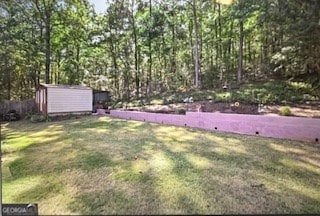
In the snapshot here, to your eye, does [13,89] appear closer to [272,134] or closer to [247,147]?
[247,147]

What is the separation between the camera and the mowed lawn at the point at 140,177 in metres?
1.21

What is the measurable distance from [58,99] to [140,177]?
137 centimetres

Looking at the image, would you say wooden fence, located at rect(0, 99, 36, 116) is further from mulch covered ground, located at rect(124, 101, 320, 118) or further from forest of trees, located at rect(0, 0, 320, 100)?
mulch covered ground, located at rect(124, 101, 320, 118)

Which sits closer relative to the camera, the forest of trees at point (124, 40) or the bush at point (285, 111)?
the forest of trees at point (124, 40)

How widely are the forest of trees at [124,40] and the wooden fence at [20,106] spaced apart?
0.05 meters

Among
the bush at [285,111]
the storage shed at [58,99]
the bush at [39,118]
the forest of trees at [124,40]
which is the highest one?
the forest of trees at [124,40]

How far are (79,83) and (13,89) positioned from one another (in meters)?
1.57

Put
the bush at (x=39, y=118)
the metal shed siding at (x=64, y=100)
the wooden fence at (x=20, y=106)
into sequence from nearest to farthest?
the wooden fence at (x=20, y=106) → the bush at (x=39, y=118) → the metal shed siding at (x=64, y=100)

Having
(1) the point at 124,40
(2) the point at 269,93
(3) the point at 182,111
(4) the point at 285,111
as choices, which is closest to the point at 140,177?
(1) the point at 124,40

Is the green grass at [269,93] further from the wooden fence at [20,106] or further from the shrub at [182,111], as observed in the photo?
the wooden fence at [20,106]

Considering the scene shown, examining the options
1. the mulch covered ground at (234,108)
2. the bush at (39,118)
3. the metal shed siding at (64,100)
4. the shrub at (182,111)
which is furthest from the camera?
the shrub at (182,111)

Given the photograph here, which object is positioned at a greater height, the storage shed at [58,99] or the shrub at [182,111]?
the storage shed at [58,99]

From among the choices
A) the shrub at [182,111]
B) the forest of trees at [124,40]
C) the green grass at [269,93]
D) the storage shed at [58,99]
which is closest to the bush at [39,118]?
the storage shed at [58,99]

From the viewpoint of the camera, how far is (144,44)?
289 centimetres
